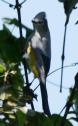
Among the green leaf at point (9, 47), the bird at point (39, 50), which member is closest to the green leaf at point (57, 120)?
the green leaf at point (9, 47)

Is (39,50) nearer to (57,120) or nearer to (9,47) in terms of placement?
(9,47)

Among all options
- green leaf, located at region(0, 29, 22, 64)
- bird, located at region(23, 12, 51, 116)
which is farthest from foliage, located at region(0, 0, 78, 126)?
bird, located at region(23, 12, 51, 116)

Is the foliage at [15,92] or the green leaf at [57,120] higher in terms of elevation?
the foliage at [15,92]

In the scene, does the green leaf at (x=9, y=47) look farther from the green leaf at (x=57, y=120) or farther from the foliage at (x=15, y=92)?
the green leaf at (x=57, y=120)

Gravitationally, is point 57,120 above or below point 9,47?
below

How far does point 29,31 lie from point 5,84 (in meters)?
0.37

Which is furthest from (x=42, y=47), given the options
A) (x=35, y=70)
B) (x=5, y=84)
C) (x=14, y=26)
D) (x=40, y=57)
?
(x=5, y=84)

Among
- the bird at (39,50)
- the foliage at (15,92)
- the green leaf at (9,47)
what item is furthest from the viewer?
the bird at (39,50)

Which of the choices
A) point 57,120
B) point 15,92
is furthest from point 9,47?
point 57,120

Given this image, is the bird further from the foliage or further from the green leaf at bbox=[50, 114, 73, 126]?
the green leaf at bbox=[50, 114, 73, 126]

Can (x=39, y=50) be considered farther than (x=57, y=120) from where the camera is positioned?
Yes

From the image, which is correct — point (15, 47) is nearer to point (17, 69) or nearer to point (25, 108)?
point (17, 69)

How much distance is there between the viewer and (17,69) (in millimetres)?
1389

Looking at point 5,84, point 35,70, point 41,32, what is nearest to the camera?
point 5,84
